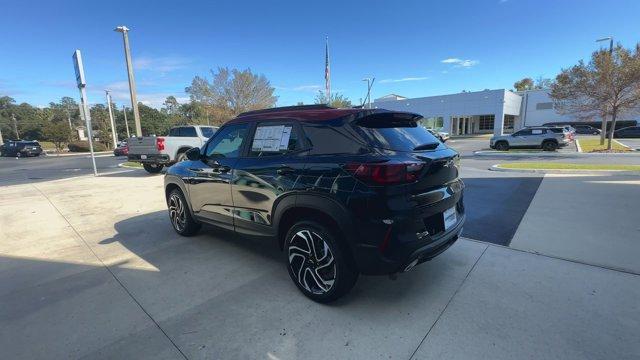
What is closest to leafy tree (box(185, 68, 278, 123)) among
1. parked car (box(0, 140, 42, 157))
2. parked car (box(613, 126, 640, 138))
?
parked car (box(0, 140, 42, 157))

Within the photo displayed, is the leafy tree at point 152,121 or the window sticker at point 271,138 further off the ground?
the leafy tree at point 152,121

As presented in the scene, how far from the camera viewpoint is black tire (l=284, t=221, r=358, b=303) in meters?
2.72

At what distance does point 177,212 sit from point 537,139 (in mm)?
22452

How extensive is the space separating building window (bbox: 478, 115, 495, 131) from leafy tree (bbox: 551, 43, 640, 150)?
33.9m

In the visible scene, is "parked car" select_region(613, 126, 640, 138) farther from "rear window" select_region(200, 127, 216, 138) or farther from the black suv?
the black suv

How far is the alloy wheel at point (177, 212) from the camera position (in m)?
4.80

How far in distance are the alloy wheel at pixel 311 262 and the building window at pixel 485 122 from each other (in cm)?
5413

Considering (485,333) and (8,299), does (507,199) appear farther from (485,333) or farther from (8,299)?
(8,299)

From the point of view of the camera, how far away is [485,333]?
8.12ft

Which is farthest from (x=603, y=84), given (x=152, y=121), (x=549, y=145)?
(x=152, y=121)

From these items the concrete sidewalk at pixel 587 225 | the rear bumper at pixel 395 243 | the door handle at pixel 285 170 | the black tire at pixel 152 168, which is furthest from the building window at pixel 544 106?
the door handle at pixel 285 170

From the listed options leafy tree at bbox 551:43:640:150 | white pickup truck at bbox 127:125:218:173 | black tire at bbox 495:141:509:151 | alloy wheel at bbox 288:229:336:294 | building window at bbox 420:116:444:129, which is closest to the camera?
alloy wheel at bbox 288:229:336:294

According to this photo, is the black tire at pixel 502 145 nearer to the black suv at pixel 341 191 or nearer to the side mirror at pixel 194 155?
the black suv at pixel 341 191

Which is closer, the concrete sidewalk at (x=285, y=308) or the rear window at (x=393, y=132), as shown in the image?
the concrete sidewalk at (x=285, y=308)
